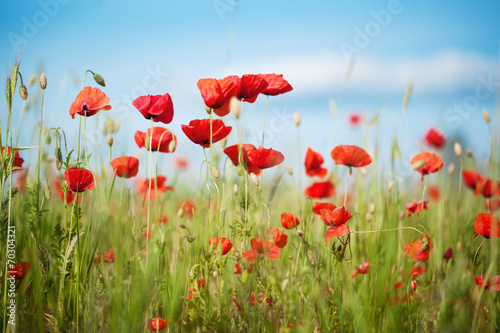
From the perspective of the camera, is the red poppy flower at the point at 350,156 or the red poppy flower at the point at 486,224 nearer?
the red poppy flower at the point at 486,224

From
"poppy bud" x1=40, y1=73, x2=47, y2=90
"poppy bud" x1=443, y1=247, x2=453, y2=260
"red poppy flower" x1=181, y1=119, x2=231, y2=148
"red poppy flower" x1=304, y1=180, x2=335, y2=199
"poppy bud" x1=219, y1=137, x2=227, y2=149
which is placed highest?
"poppy bud" x1=40, y1=73, x2=47, y2=90

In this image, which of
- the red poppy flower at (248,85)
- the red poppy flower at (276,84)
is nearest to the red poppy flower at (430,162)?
the red poppy flower at (276,84)

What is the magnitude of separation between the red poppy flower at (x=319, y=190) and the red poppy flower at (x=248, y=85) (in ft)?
2.12

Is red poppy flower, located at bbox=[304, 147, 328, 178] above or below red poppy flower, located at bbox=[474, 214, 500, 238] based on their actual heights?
above

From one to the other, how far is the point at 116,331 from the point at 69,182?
0.48m

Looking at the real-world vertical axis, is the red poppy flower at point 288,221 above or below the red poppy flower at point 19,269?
above

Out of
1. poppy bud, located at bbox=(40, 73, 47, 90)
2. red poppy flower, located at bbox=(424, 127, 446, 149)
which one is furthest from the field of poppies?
red poppy flower, located at bbox=(424, 127, 446, 149)

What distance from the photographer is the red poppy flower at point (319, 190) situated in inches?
73.0

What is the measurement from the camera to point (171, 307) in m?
1.14

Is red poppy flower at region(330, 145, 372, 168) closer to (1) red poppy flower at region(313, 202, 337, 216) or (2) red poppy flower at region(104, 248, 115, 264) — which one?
(1) red poppy flower at region(313, 202, 337, 216)

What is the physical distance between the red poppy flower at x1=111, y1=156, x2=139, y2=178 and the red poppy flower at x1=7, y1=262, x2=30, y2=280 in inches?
17.5

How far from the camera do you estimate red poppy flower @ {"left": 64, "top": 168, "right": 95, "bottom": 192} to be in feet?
4.04

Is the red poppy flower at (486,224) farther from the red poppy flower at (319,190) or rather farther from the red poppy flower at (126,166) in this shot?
the red poppy flower at (126,166)

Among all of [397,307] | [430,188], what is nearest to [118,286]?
[397,307]
